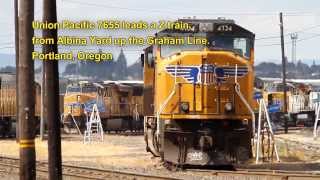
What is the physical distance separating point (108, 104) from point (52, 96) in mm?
33381

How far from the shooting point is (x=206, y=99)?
16.4 m

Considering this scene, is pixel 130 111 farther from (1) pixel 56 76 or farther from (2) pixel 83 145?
(1) pixel 56 76

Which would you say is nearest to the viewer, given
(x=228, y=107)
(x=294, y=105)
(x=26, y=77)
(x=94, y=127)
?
(x=26, y=77)

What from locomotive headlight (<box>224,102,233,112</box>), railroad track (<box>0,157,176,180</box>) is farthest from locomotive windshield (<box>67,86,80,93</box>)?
locomotive headlight (<box>224,102,233,112</box>)

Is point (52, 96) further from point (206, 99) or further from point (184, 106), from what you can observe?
point (206, 99)

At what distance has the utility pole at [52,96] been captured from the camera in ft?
37.0

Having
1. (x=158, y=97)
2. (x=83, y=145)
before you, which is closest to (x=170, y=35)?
(x=158, y=97)

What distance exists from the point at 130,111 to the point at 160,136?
29.0 metres

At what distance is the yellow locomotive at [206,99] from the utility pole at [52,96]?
526cm

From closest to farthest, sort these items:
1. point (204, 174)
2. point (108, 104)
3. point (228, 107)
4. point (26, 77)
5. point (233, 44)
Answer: point (26, 77) → point (204, 174) → point (228, 107) → point (233, 44) → point (108, 104)

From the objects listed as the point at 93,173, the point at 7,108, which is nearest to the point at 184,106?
the point at 93,173

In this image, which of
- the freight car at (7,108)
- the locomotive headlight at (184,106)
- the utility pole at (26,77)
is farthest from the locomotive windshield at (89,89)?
the utility pole at (26,77)

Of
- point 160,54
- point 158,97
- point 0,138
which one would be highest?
point 160,54

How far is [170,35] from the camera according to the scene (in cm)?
1684
